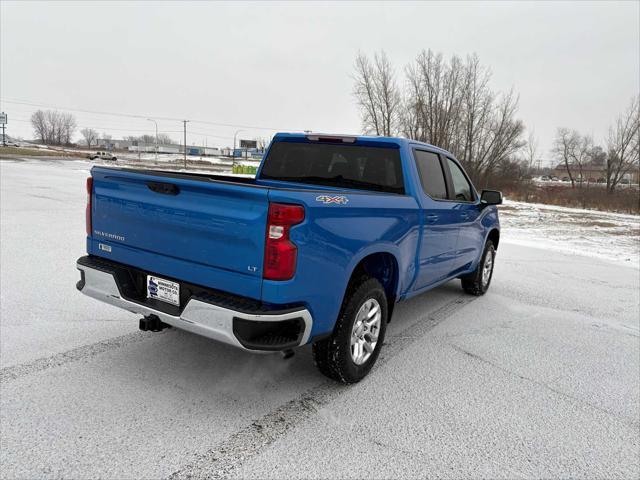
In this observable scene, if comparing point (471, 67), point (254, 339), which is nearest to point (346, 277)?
point (254, 339)

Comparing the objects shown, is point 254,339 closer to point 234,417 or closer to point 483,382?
point 234,417

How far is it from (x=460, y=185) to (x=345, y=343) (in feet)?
9.54

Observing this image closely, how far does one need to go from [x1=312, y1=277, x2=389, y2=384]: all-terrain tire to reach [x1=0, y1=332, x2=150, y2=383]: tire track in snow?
5.67 ft

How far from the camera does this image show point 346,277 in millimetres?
3023

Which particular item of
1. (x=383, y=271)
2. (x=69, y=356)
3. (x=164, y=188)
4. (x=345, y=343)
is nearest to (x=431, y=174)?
(x=383, y=271)

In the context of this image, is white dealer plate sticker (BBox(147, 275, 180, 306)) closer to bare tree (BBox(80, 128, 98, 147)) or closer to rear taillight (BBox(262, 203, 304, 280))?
rear taillight (BBox(262, 203, 304, 280))

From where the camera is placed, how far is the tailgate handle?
2.83m

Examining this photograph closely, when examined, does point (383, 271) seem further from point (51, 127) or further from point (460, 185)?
point (51, 127)

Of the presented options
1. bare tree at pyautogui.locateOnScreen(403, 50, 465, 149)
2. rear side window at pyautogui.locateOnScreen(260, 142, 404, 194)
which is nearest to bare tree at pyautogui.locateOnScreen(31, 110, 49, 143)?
bare tree at pyautogui.locateOnScreen(403, 50, 465, 149)

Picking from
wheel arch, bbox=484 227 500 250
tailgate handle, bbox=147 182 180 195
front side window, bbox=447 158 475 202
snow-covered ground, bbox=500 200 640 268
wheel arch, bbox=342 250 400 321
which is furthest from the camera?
snow-covered ground, bbox=500 200 640 268

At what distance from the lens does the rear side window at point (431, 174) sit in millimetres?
4285

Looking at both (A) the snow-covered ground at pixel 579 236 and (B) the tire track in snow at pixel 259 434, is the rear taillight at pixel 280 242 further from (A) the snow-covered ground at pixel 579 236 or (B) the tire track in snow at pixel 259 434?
(A) the snow-covered ground at pixel 579 236

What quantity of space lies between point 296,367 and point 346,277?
1.07m

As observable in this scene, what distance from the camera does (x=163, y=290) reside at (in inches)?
117
